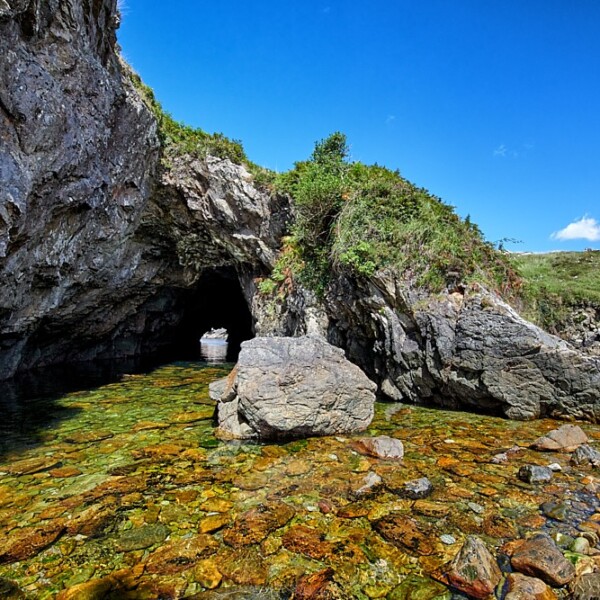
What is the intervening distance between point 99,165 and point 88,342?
12690 mm

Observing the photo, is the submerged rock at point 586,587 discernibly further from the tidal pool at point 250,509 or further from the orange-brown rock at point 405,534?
the orange-brown rock at point 405,534

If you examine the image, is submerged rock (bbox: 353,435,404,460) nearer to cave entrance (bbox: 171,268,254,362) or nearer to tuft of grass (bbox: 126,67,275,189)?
tuft of grass (bbox: 126,67,275,189)

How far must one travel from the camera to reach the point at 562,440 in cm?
688

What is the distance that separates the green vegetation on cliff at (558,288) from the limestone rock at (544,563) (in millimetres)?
9636

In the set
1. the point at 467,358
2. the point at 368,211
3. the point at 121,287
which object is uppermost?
the point at 368,211

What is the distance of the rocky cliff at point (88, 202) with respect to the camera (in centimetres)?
704

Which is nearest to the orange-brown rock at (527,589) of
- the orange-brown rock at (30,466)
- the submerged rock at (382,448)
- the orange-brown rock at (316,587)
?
the orange-brown rock at (316,587)

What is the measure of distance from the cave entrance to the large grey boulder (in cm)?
1390

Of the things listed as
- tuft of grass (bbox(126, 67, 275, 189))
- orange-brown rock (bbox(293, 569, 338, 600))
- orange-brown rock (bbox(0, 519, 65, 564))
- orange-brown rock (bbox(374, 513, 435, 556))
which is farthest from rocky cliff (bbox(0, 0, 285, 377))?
orange-brown rock (bbox(374, 513, 435, 556))

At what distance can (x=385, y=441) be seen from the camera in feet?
22.3

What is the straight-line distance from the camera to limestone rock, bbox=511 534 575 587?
3.48 m

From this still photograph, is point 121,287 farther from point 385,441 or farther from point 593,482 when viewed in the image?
point 593,482

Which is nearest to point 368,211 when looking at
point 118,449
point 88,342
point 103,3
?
point 103,3

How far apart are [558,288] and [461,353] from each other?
7.12m
